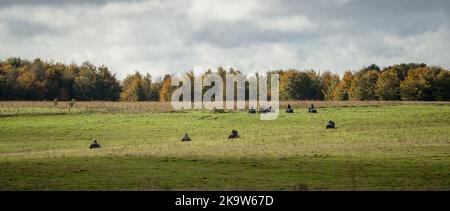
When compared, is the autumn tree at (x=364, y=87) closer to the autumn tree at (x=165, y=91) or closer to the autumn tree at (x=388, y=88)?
the autumn tree at (x=388, y=88)

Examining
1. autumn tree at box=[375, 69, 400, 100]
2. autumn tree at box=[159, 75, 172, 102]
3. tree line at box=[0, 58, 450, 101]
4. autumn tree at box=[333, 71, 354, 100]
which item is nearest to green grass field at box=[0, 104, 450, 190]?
tree line at box=[0, 58, 450, 101]

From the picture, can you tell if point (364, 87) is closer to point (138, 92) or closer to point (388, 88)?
point (388, 88)

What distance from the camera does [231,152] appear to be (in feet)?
166

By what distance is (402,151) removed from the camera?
49.4 meters

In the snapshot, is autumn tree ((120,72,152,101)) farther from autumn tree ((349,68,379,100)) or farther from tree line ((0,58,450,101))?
autumn tree ((349,68,379,100))

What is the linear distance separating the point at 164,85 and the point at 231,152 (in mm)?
120908

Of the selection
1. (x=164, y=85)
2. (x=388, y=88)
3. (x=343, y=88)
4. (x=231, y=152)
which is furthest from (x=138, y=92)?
(x=231, y=152)

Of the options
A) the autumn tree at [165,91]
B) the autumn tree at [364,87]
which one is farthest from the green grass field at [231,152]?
the autumn tree at [165,91]

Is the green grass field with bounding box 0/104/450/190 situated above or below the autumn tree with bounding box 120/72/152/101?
below

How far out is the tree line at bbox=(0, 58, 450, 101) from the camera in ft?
454

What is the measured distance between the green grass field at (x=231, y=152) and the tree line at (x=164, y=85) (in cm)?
4851

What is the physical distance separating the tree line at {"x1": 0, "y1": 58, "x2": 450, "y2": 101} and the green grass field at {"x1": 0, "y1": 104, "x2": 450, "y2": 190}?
48510 mm

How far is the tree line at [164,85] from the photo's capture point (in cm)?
13838

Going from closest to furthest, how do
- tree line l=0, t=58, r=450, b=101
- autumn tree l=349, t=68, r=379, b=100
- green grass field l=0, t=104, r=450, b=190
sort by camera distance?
green grass field l=0, t=104, r=450, b=190 → tree line l=0, t=58, r=450, b=101 → autumn tree l=349, t=68, r=379, b=100
